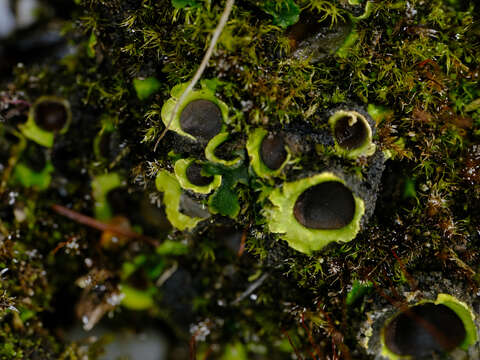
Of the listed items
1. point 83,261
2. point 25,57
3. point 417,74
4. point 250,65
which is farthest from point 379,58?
point 25,57

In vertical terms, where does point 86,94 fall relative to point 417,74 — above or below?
below

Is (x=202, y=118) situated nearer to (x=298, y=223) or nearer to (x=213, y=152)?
(x=213, y=152)

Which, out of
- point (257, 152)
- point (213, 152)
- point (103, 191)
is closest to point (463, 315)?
point (257, 152)

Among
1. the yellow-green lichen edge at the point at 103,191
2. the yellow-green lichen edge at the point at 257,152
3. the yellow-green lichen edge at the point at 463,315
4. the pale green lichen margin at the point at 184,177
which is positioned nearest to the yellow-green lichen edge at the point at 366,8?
the yellow-green lichen edge at the point at 257,152

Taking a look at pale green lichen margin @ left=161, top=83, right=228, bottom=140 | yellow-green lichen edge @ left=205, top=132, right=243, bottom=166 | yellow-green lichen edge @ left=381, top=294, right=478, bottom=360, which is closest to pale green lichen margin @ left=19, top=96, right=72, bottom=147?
pale green lichen margin @ left=161, top=83, right=228, bottom=140

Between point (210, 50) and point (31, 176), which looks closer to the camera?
point (210, 50)

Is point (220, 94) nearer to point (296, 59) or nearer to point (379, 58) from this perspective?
point (296, 59)

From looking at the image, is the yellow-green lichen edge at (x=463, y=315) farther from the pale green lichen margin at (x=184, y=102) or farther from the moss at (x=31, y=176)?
the moss at (x=31, y=176)
